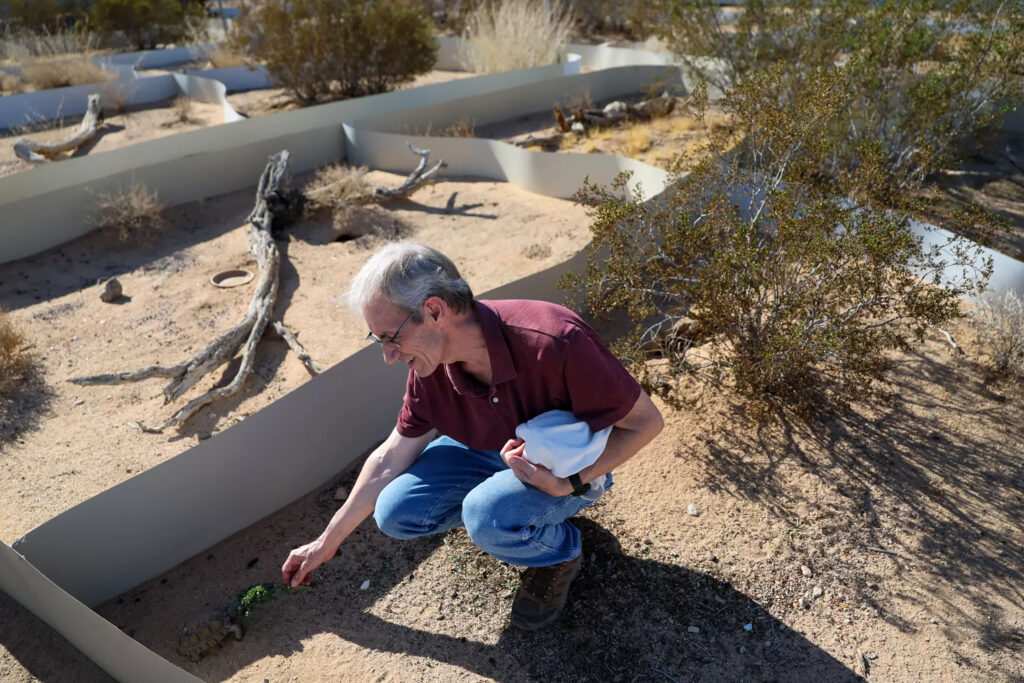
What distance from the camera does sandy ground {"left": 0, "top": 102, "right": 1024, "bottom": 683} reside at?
8.15 feet

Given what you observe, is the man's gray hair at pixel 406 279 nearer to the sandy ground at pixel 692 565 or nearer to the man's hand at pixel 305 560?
the man's hand at pixel 305 560

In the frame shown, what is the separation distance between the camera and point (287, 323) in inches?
190

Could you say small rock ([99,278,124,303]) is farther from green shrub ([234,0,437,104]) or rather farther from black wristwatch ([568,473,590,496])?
green shrub ([234,0,437,104])

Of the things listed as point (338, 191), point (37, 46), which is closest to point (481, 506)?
point (338, 191)

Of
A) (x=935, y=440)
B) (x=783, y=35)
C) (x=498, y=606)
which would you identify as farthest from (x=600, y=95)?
(x=498, y=606)

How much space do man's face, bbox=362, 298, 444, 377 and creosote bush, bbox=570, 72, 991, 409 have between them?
1.43m

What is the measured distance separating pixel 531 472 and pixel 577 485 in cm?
16

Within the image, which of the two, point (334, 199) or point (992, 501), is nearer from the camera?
point (992, 501)

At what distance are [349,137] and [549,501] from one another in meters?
6.11

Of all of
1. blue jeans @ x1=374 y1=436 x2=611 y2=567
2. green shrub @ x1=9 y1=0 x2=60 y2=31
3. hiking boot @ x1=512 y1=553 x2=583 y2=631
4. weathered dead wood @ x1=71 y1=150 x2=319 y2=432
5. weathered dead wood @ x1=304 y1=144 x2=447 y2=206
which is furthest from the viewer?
green shrub @ x1=9 y1=0 x2=60 y2=31

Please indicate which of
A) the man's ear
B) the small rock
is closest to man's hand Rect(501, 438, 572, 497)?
the man's ear

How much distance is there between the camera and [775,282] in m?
3.35

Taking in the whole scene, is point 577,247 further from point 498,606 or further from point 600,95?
point 600,95

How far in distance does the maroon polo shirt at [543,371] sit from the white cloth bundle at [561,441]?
39 millimetres
